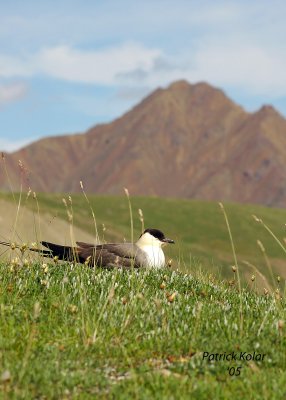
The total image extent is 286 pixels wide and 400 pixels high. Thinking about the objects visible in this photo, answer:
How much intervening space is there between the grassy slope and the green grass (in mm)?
68026

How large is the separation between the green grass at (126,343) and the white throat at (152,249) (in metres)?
2.78

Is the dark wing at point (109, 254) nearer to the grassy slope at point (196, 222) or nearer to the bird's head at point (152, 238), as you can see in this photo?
the bird's head at point (152, 238)

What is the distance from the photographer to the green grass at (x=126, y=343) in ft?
25.4

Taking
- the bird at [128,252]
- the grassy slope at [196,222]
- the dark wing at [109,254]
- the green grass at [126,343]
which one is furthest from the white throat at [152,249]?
the grassy slope at [196,222]

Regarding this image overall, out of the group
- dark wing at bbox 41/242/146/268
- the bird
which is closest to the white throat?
the bird

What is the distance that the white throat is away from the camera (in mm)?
14383

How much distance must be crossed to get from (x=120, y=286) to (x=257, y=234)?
9949cm

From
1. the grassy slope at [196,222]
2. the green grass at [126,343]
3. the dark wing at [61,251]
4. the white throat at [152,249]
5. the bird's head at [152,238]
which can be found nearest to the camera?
the green grass at [126,343]

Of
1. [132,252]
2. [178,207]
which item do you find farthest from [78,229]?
[132,252]

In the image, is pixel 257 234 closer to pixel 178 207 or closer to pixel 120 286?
pixel 178 207

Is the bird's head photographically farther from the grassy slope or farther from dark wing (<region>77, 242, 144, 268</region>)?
the grassy slope


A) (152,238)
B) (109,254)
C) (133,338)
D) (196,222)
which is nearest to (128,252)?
(109,254)

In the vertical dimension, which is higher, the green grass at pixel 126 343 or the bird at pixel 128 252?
the bird at pixel 128 252

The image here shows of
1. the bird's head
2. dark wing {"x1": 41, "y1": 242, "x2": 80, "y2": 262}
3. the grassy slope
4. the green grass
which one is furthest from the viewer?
the grassy slope
